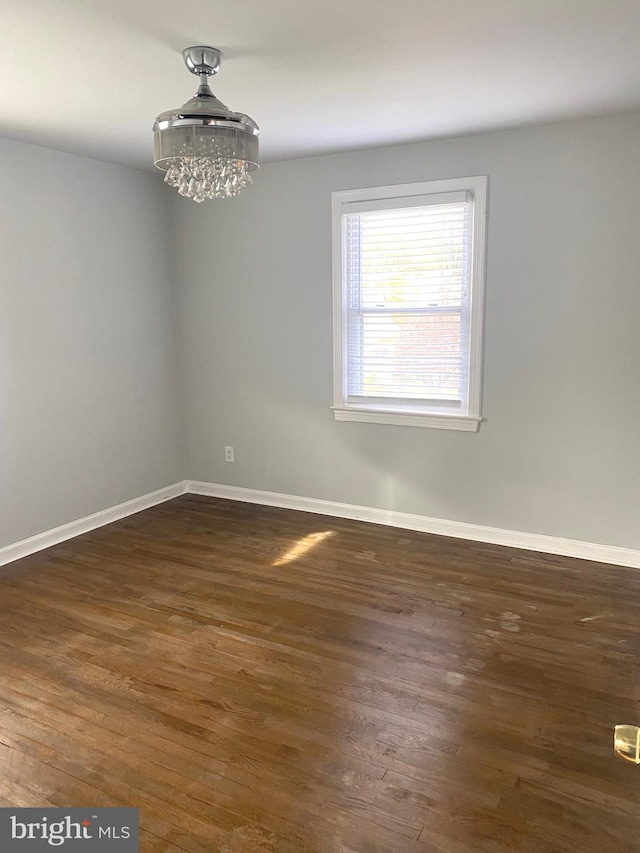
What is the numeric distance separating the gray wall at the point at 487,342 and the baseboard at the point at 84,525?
1.46ft

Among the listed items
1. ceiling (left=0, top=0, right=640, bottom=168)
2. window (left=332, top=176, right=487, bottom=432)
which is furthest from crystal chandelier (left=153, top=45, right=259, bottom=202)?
window (left=332, top=176, right=487, bottom=432)

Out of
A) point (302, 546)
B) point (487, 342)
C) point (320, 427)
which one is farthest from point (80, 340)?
point (487, 342)

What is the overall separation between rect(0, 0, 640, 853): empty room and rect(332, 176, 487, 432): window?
2cm

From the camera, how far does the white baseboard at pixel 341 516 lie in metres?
3.65

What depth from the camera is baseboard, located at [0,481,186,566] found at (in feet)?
12.3

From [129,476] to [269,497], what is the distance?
1056 millimetres

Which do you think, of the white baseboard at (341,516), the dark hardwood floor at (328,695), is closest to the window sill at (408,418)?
the white baseboard at (341,516)

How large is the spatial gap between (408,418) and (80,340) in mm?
2238

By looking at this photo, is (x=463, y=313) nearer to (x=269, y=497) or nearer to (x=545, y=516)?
(x=545, y=516)

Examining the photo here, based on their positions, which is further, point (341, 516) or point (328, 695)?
point (341, 516)

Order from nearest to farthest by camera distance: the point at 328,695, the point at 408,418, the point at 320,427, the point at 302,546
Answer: the point at 328,695
the point at 302,546
the point at 408,418
the point at 320,427

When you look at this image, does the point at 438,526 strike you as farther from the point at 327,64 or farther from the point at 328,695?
the point at 327,64

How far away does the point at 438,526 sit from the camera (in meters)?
4.08

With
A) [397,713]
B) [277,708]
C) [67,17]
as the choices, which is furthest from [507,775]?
→ [67,17]
